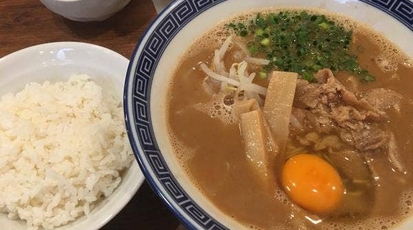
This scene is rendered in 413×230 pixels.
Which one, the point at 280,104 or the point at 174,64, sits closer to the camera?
the point at 280,104

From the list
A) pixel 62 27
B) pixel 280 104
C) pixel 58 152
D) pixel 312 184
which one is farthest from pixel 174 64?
→ pixel 62 27

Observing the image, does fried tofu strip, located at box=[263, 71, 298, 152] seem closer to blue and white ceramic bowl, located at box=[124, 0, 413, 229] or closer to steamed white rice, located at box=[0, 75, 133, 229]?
blue and white ceramic bowl, located at box=[124, 0, 413, 229]

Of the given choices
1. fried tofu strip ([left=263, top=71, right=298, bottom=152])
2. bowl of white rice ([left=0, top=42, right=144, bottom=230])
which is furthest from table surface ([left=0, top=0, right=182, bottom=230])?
fried tofu strip ([left=263, top=71, right=298, bottom=152])

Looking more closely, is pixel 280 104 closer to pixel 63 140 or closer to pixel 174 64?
pixel 174 64

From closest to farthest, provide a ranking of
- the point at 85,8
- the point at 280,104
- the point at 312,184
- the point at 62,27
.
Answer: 1. the point at 312,184
2. the point at 280,104
3. the point at 85,8
4. the point at 62,27

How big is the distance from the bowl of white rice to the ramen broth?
0.31 m

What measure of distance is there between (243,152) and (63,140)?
0.83 metres

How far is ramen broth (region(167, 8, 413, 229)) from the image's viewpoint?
1841 mm

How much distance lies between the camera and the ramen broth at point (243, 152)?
1.84 m

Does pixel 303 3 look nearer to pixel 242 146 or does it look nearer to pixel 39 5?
pixel 242 146

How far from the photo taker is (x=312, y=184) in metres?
1.93

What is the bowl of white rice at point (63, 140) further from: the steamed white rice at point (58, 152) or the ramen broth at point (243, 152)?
the ramen broth at point (243, 152)

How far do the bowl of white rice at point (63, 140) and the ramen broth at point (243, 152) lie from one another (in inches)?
12.1

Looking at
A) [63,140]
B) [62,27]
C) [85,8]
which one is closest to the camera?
[63,140]
